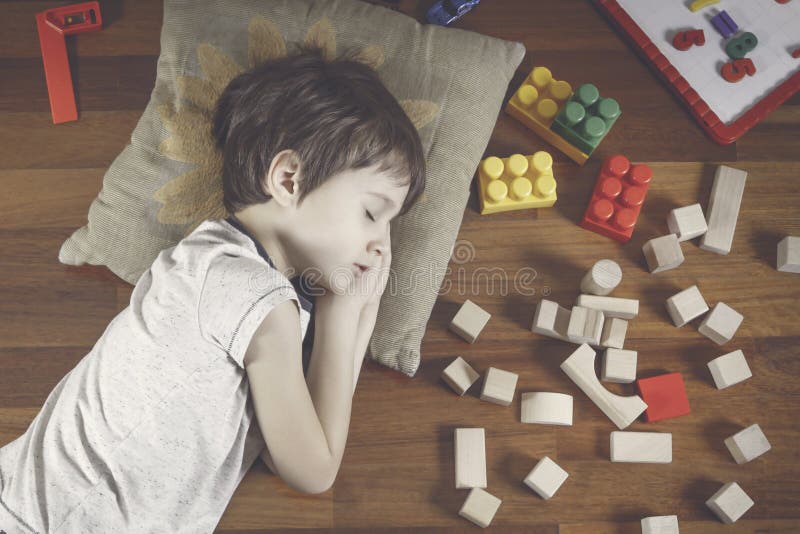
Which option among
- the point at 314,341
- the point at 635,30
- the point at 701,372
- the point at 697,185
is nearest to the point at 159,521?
the point at 314,341

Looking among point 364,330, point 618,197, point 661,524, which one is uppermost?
point 618,197

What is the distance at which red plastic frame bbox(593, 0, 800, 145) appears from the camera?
3.92ft

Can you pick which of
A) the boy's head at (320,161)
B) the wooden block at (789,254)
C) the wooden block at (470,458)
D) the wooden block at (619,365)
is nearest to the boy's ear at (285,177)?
the boy's head at (320,161)

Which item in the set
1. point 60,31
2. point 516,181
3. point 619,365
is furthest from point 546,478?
point 60,31

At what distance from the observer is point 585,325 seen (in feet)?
3.53

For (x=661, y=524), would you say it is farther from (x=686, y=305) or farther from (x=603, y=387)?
(x=686, y=305)

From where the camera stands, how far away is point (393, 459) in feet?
3.48

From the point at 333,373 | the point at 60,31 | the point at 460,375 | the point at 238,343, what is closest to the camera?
the point at 238,343

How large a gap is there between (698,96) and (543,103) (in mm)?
286

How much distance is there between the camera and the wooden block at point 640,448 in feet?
3.47

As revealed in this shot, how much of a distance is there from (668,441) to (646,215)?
0.37 meters

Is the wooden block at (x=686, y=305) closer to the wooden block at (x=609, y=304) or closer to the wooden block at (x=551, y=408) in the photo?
the wooden block at (x=609, y=304)

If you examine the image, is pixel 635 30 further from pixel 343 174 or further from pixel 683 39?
pixel 343 174

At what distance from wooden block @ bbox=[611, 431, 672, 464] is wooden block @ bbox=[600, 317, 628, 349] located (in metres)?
0.14
